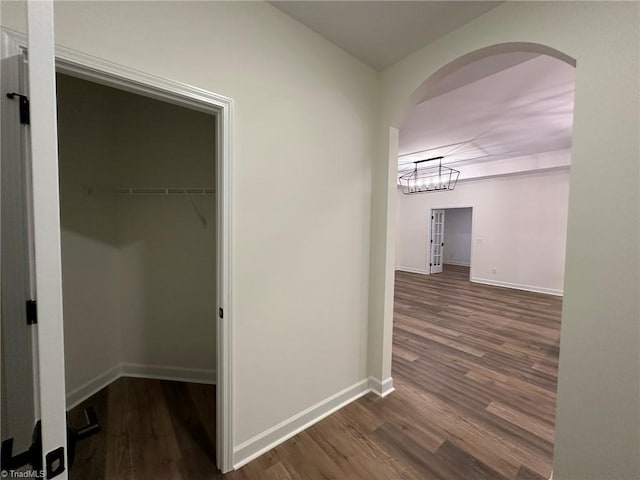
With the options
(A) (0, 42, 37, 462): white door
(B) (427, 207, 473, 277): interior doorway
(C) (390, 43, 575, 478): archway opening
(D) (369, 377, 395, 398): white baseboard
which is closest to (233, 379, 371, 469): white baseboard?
(D) (369, 377, 395, 398): white baseboard

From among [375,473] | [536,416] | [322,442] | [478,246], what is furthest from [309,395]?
[478,246]

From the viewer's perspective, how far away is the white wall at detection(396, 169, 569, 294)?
5.55 m

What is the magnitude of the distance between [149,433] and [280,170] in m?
2.06

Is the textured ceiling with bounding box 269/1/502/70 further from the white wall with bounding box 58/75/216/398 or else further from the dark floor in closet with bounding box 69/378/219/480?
the dark floor in closet with bounding box 69/378/219/480

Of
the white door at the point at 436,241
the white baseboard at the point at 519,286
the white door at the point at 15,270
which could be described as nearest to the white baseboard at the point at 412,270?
the white door at the point at 436,241

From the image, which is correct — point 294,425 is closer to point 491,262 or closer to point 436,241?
point 491,262

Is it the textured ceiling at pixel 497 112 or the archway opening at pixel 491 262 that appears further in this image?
the textured ceiling at pixel 497 112

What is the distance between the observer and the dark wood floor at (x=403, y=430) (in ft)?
5.11

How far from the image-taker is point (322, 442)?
5.77ft

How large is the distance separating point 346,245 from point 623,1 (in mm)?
1855

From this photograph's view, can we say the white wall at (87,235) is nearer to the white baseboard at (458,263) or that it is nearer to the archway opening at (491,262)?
the archway opening at (491,262)

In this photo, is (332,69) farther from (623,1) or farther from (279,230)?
(623,1)

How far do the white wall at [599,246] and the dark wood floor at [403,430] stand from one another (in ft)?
1.78

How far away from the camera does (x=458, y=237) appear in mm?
10641
